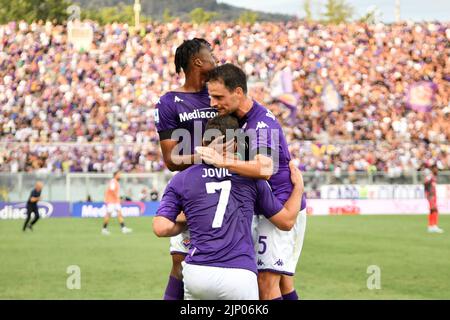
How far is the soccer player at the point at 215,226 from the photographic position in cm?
551

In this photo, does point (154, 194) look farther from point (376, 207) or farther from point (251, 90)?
point (376, 207)

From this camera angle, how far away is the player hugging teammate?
A: 18.2 ft

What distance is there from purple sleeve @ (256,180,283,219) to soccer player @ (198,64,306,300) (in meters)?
0.09

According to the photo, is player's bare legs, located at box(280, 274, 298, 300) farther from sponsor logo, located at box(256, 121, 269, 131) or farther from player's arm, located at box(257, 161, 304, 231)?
sponsor logo, located at box(256, 121, 269, 131)

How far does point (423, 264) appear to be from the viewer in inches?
691

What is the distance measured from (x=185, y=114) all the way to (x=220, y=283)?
2230mm

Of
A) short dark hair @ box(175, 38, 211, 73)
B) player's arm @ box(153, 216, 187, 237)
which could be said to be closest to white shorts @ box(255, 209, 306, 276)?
player's arm @ box(153, 216, 187, 237)

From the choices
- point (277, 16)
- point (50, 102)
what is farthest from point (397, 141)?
point (277, 16)

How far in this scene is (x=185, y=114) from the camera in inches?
286

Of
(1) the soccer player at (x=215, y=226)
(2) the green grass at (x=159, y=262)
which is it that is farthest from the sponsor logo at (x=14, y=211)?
(1) the soccer player at (x=215, y=226)

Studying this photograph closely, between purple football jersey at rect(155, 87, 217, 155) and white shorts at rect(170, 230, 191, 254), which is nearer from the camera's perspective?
purple football jersey at rect(155, 87, 217, 155)

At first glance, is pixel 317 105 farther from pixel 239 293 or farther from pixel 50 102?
pixel 239 293

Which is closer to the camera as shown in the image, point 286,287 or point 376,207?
point 286,287

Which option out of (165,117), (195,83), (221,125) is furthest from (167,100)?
(221,125)
